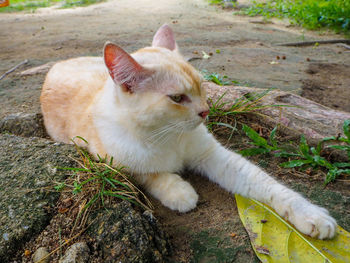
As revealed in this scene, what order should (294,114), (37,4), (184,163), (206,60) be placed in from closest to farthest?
(184,163), (294,114), (206,60), (37,4)

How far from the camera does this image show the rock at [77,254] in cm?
157

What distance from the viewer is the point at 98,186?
1.92 m

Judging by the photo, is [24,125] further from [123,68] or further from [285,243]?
[285,243]

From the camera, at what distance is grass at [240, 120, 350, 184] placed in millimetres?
2256

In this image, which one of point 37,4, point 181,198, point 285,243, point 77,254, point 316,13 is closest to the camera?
point 77,254

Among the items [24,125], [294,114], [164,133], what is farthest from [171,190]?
[24,125]

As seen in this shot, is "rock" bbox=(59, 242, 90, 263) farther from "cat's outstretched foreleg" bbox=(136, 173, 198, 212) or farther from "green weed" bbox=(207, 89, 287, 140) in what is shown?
"green weed" bbox=(207, 89, 287, 140)

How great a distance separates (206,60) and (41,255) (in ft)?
13.3

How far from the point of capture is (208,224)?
6.23ft

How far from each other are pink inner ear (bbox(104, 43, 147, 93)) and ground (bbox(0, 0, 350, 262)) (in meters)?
0.89

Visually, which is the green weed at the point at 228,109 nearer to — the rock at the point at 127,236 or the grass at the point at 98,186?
the grass at the point at 98,186

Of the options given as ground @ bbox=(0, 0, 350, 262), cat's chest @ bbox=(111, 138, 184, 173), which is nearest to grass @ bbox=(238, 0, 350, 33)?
ground @ bbox=(0, 0, 350, 262)

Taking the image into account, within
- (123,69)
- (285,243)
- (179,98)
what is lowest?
(285,243)

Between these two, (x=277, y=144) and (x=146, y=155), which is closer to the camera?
(x=146, y=155)
